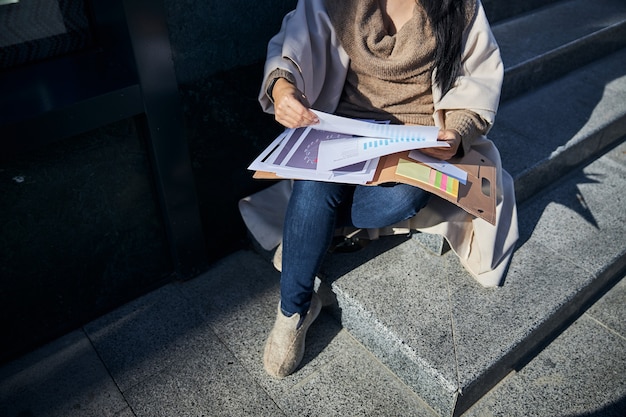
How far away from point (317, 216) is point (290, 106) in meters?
0.41

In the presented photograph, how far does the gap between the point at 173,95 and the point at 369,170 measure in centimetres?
85

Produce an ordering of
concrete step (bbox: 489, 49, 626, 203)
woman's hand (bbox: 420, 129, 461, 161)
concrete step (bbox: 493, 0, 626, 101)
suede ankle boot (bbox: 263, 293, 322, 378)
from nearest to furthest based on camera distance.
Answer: woman's hand (bbox: 420, 129, 461, 161) < suede ankle boot (bbox: 263, 293, 322, 378) < concrete step (bbox: 489, 49, 626, 203) < concrete step (bbox: 493, 0, 626, 101)

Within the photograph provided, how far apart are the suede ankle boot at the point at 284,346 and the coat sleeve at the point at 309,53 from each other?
2.71 ft

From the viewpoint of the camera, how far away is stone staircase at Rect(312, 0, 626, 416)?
208cm

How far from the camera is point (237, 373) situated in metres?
2.21

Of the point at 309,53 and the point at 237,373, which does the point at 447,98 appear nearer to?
the point at 309,53

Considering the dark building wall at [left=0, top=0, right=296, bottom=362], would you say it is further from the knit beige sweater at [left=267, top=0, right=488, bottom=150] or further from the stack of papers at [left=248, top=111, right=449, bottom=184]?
the stack of papers at [left=248, top=111, right=449, bottom=184]

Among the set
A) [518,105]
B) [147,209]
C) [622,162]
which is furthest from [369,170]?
[622,162]

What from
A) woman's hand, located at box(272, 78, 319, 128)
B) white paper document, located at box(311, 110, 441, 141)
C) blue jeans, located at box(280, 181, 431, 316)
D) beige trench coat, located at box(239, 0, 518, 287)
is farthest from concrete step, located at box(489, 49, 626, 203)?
woman's hand, located at box(272, 78, 319, 128)

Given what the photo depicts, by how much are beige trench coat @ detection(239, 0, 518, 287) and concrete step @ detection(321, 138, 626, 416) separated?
12 centimetres

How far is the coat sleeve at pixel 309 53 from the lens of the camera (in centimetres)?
205

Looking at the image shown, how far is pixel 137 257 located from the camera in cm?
246

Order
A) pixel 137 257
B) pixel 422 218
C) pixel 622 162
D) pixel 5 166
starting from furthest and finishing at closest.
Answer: pixel 622 162, pixel 137 257, pixel 422 218, pixel 5 166

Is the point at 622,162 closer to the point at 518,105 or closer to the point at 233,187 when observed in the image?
the point at 518,105
